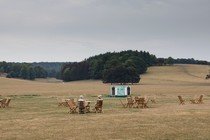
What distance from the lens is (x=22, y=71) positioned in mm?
Result: 163875

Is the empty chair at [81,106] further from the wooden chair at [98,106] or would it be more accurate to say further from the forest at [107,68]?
the forest at [107,68]

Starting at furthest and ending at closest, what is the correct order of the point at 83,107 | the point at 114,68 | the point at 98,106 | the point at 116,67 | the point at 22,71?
the point at 22,71 < the point at 114,68 < the point at 116,67 < the point at 98,106 < the point at 83,107

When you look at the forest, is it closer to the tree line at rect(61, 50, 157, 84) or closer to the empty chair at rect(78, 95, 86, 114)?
the tree line at rect(61, 50, 157, 84)

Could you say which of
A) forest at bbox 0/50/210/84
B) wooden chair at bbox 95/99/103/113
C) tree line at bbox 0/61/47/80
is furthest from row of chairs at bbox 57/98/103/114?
tree line at bbox 0/61/47/80

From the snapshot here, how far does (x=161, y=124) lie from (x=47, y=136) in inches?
217

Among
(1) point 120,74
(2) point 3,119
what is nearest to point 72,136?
(2) point 3,119

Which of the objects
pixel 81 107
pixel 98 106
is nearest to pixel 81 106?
pixel 81 107

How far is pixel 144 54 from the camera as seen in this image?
15538 centimetres

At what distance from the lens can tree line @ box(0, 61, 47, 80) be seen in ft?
537

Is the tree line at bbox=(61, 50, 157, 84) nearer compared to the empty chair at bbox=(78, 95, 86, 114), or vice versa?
the empty chair at bbox=(78, 95, 86, 114)

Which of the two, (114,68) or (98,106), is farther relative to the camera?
(114,68)

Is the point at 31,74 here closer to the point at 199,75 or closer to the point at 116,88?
the point at 199,75

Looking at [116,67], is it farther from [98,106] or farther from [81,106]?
[81,106]

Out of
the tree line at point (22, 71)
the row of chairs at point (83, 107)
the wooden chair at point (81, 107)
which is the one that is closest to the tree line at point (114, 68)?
the tree line at point (22, 71)
